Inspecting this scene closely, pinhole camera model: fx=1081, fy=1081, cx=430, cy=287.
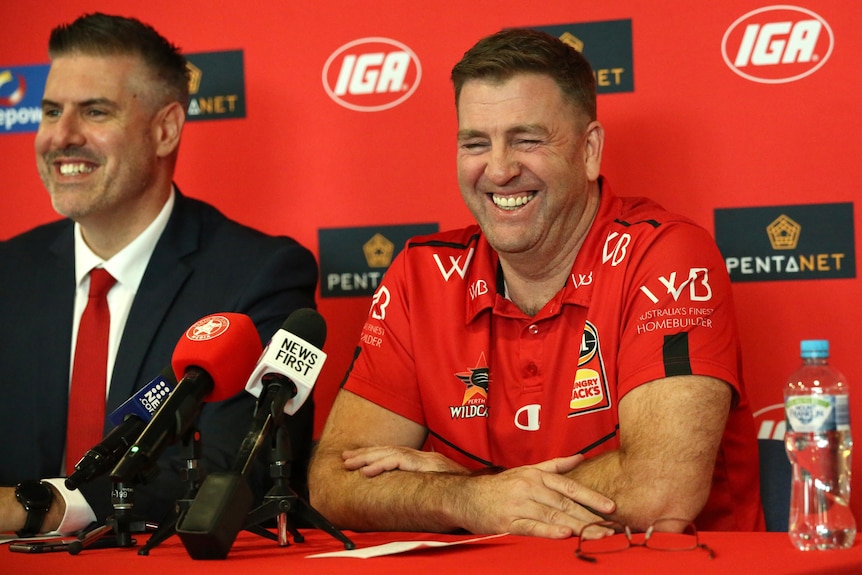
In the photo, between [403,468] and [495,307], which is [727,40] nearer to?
[495,307]

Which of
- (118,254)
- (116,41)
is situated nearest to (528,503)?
(118,254)

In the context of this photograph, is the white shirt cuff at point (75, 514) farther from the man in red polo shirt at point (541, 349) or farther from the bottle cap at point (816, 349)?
the bottle cap at point (816, 349)

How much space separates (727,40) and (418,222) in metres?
1.03

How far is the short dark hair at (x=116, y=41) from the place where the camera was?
10.3 feet

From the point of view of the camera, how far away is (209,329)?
1686mm

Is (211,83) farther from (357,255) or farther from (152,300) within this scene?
(152,300)

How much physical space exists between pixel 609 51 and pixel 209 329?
1.81 m

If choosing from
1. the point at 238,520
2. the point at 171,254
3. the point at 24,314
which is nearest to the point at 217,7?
the point at 171,254

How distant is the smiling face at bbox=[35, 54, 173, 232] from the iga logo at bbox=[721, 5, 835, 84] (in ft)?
5.54

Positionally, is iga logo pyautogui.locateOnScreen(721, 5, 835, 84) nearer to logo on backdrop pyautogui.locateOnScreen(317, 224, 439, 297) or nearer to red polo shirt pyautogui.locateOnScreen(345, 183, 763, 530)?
red polo shirt pyautogui.locateOnScreen(345, 183, 763, 530)

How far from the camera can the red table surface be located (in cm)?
147

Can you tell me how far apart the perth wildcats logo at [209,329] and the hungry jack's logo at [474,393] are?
0.90 metres

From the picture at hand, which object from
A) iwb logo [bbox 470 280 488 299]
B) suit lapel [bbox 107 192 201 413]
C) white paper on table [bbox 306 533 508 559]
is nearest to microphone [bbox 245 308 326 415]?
white paper on table [bbox 306 533 508 559]

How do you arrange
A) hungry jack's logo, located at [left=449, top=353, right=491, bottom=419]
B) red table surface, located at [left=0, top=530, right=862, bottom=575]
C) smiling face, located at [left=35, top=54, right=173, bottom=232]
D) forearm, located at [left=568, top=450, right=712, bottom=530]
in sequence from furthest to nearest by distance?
1. smiling face, located at [left=35, top=54, right=173, bottom=232]
2. hungry jack's logo, located at [left=449, top=353, right=491, bottom=419]
3. forearm, located at [left=568, top=450, right=712, bottom=530]
4. red table surface, located at [left=0, top=530, right=862, bottom=575]
